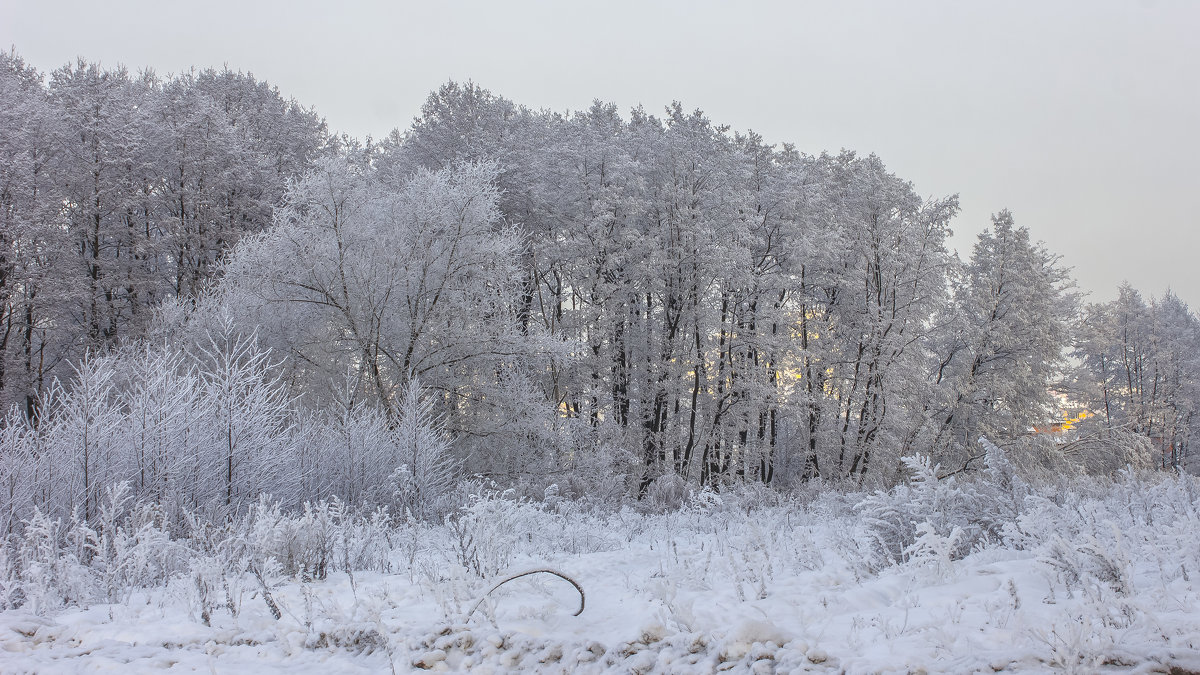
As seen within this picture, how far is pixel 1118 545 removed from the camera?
3.27 metres

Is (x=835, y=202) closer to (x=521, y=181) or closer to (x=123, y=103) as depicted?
(x=521, y=181)

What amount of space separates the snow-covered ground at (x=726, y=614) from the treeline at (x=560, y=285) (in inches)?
424

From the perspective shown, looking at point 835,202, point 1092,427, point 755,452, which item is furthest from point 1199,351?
point 755,452

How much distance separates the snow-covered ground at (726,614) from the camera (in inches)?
113

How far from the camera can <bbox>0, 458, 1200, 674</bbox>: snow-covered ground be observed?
2.88 meters

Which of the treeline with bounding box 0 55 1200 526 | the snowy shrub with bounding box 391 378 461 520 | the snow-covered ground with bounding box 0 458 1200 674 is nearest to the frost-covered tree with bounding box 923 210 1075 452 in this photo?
the treeline with bounding box 0 55 1200 526

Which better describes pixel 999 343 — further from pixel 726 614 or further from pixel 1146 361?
pixel 726 614

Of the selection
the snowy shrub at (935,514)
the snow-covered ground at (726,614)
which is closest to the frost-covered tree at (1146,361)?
the snowy shrub at (935,514)

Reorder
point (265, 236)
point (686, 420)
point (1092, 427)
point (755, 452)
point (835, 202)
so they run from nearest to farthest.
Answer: point (265, 236)
point (686, 420)
point (755, 452)
point (835, 202)
point (1092, 427)

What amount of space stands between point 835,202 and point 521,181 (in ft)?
37.7

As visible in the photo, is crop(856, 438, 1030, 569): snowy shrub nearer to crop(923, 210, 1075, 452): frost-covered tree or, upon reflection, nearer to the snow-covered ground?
the snow-covered ground

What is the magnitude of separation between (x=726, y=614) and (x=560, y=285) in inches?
862

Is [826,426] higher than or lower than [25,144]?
lower

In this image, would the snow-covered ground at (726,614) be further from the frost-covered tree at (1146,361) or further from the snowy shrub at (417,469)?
the frost-covered tree at (1146,361)
